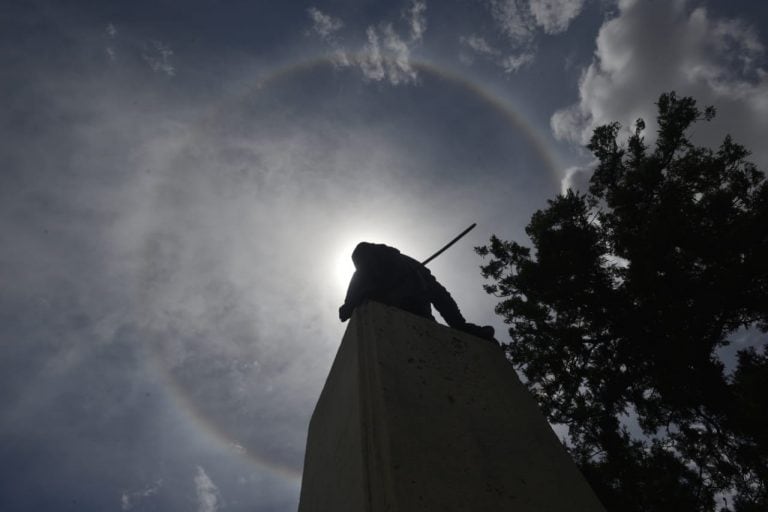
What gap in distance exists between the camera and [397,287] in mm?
3182

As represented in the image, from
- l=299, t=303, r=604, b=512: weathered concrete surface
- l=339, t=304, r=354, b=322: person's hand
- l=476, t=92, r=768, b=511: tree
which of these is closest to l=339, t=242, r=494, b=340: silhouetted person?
l=339, t=304, r=354, b=322: person's hand

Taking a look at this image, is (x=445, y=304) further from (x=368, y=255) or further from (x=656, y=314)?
(x=656, y=314)

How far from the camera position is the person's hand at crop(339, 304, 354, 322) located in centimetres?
289

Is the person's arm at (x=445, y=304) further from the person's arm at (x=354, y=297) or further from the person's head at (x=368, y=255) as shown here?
the person's arm at (x=354, y=297)

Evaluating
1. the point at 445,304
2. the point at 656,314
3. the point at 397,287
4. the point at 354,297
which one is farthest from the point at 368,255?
the point at 656,314

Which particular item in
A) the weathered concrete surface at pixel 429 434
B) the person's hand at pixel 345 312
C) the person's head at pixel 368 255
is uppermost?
the person's head at pixel 368 255

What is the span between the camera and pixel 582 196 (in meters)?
8.82

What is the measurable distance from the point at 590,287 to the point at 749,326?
2.72 meters

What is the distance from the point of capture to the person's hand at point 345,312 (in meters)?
2.89

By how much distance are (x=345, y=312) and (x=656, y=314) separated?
7.14m

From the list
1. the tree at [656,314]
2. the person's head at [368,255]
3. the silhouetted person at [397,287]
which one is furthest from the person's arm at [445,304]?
the tree at [656,314]

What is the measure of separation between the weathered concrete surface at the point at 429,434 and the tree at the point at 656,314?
5361 millimetres

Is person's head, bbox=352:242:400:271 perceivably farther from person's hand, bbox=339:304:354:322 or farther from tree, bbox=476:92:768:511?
tree, bbox=476:92:768:511

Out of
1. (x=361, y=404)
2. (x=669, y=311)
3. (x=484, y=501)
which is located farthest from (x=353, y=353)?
(x=669, y=311)
